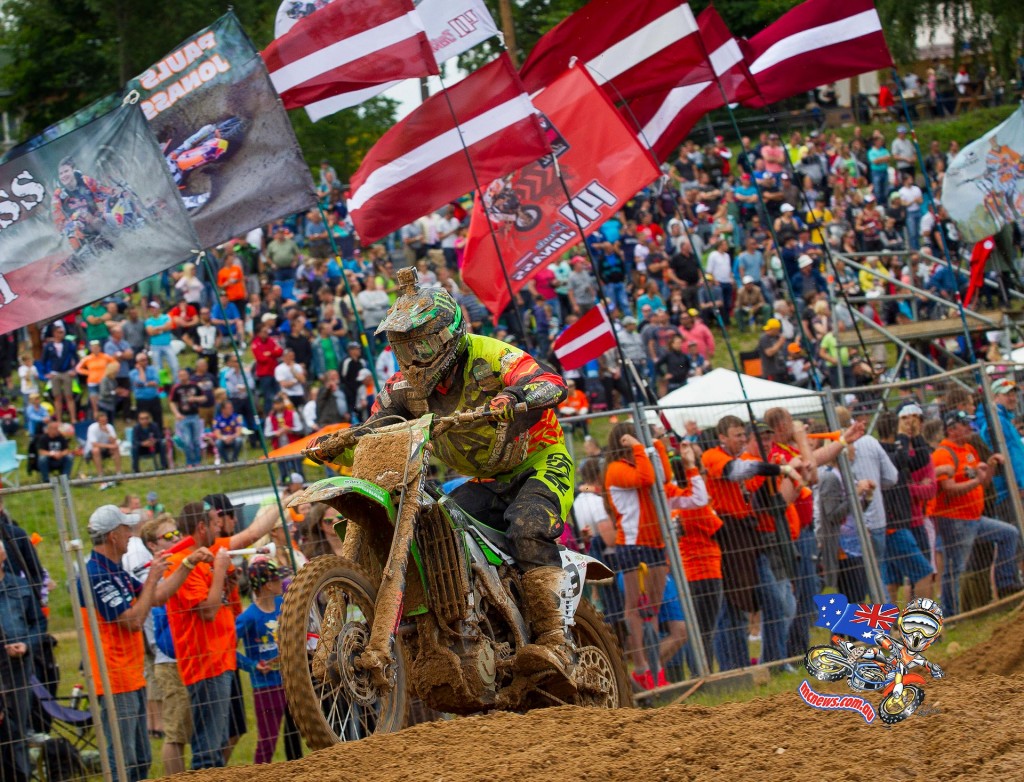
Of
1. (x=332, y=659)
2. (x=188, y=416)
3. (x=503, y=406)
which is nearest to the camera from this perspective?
(x=332, y=659)

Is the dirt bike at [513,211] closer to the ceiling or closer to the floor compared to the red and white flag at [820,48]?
closer to the floor

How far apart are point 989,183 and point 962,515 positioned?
18.5 ft

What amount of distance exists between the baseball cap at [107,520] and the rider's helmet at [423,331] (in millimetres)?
Result: 2348

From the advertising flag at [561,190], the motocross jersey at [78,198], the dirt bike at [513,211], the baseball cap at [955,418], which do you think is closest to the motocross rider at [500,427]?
the motocross jersey at [78,198]

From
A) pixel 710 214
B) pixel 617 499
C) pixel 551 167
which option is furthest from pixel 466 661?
pixel 710 214

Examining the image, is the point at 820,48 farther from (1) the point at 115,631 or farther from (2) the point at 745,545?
(1) the point at 115,631

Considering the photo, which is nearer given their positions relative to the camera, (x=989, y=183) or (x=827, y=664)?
(x=827, y=664)

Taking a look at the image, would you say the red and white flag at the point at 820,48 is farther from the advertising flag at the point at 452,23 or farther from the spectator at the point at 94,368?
the spectator at the point at 94,368

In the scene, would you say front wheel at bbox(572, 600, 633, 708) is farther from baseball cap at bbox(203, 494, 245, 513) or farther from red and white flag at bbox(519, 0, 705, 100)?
red and white flag at bbox(519, 0, 705, 100)

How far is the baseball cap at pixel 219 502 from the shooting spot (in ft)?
28.8

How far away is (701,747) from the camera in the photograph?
5.94m

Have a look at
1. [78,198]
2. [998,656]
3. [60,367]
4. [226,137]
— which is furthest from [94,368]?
[998,656]

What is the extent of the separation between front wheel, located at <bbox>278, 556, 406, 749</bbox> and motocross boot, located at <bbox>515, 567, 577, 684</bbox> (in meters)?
0.90

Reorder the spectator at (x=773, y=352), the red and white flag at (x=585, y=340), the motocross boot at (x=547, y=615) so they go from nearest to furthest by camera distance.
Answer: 1. the motocross boot at (x=547, y=615)
2. the red and white flag at (x=585, y=340)
3. the spectator at (x=773, y=352)
